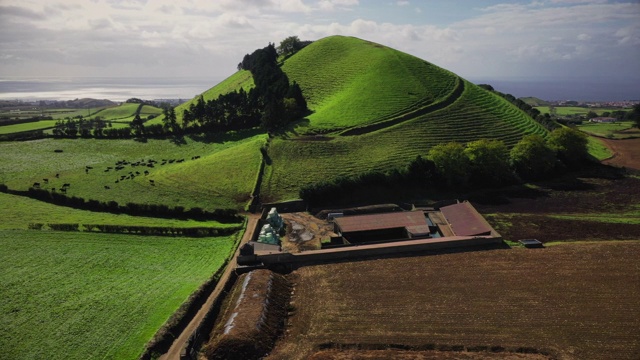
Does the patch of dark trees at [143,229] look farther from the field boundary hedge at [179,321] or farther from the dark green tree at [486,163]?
the dark green tree at [486,163]

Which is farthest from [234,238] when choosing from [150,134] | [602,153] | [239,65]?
[239,65]

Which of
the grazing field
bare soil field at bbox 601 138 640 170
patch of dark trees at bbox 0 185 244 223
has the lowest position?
the grazing field

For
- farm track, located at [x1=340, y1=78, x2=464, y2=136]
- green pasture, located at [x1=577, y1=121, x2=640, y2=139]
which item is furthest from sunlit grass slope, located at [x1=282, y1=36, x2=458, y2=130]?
green pasture, located at [x1=577, y1=121, x2=640, y2=139]

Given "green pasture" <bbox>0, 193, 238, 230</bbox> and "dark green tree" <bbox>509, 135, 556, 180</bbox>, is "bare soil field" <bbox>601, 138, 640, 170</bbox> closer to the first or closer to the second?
"dark green tree" <bbox>509, 135, 556, 180</bbox>

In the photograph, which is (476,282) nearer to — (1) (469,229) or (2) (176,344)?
(1) (469,229)

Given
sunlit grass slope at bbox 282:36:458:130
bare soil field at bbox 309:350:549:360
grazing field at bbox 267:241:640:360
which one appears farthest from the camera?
sunlit grass slope at bbox 282:36:458:130

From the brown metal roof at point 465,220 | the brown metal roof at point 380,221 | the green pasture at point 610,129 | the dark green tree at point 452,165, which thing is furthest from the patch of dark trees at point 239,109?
the green pasture at point 610,129
